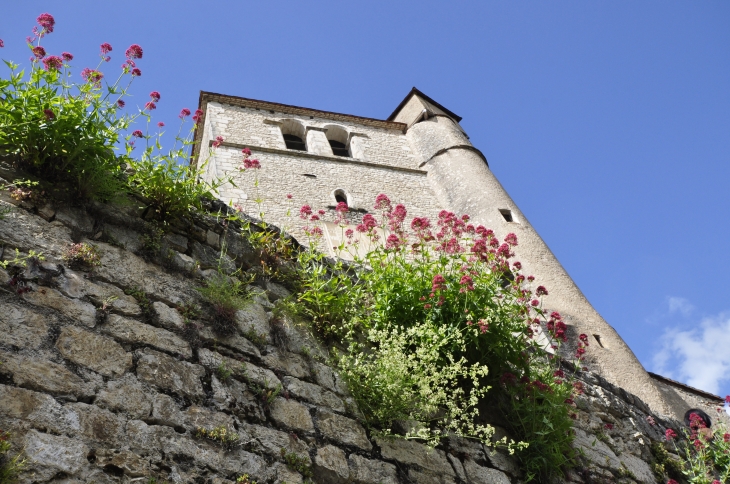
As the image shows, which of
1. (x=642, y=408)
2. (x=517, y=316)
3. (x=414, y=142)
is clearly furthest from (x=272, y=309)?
(x=414, y=142)

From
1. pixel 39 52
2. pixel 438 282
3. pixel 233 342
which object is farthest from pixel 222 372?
pixel 39 52

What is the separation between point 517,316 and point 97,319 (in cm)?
277

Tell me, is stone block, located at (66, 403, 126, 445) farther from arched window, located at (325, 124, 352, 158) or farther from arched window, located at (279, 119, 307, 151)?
arched window, located at (325, 124, 352, 158)

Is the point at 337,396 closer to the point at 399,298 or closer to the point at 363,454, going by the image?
the point at 363,454

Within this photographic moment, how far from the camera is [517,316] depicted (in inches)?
186

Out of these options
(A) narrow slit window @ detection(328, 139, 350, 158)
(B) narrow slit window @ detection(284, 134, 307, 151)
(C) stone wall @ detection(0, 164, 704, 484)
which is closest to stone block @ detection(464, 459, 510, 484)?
(C) stone wall @ detection(0, 164, 704, 484)

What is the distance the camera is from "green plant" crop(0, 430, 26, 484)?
7.24 ft

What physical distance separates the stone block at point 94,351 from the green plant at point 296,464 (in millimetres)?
781

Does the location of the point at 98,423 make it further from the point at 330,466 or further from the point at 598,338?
the point at 598,338

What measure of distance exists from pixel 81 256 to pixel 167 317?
482mm

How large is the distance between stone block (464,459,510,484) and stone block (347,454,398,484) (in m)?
0.60

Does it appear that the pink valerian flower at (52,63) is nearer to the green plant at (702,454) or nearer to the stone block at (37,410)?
the stone block at (37,410)

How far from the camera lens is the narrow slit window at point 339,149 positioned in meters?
16.2

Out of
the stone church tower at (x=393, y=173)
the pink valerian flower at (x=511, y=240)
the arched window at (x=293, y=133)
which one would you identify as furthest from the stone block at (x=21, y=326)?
the arched window at (x=293, y=133)
